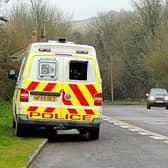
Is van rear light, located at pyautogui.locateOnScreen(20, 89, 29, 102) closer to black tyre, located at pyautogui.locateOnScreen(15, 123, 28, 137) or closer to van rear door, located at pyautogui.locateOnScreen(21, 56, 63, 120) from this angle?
van rear door, located at pyautogui.locateOnScreen(21, 56, 63, 120)

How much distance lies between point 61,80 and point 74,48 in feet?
3.19

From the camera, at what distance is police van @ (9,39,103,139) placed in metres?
15.1

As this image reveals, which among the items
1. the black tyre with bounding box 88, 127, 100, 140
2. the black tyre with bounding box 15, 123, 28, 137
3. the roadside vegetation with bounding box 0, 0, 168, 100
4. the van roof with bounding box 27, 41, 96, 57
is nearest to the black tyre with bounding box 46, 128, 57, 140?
the black tyre with bounding box 15, 123, 28, 137

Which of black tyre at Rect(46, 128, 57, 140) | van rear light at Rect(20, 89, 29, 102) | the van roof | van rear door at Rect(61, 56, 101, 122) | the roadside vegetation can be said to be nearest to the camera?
van rear light at Rect(20, 89, 29, 102)

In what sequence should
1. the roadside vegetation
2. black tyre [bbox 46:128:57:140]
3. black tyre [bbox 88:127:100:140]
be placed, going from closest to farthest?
black tyre [bbox 88:127:100:140] < black tyre [bbox 46:128:57:140] < the roadside vegetation

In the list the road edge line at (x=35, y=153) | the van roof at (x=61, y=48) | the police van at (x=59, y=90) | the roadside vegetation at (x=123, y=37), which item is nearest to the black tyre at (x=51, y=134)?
the police van at (x=59, y=90)

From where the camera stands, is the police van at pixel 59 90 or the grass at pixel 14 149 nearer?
the grass at pixel 14 149

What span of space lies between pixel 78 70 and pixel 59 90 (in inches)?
29.3

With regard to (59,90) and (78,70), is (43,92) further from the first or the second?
(78,70)

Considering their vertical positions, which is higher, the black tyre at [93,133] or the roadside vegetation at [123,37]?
the roadside vegetation at [123,37]

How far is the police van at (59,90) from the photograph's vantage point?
49.4ft

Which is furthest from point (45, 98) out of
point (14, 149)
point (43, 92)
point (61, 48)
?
point (14, 149)

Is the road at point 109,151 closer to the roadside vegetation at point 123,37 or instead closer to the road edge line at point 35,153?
the road edge line at point 35,153

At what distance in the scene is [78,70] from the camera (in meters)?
15.4
